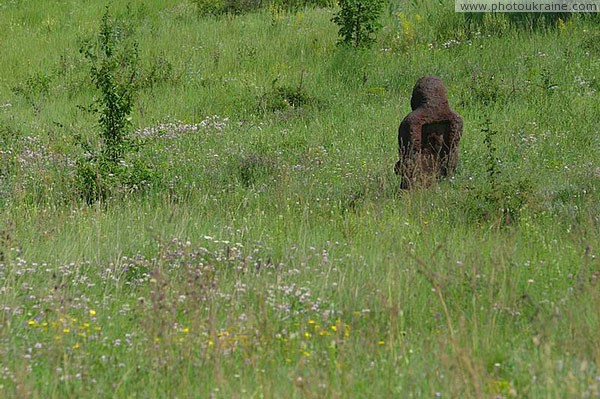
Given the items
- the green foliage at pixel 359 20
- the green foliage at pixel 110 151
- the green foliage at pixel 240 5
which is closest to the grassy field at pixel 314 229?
the green foliage at pixel 110 151

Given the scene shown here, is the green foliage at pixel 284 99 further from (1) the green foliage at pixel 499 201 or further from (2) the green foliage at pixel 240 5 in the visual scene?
(2) the green foliage at pixel 240 5

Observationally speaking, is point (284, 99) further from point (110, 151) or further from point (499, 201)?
point (499, 201)

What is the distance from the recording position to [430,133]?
9.73 metres

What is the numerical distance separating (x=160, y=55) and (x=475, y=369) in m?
13.4

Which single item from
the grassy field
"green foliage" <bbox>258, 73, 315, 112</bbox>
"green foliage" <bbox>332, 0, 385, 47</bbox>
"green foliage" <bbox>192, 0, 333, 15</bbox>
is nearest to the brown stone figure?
the grassy field

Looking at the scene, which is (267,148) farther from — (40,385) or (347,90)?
(40,385)

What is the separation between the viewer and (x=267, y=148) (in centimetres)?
1127

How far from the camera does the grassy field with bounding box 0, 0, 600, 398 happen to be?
15.6 ft

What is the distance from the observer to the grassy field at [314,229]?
15.6 ft

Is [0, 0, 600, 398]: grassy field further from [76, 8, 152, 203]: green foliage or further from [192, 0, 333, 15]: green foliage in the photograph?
[192, 0, 333, 15]: green foliage

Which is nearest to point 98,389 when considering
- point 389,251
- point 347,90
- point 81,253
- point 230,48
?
point 81,253

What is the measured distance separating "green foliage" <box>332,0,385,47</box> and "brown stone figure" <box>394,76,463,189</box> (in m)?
5.44

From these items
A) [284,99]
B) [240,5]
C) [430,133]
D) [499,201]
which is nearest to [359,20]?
[284,99]

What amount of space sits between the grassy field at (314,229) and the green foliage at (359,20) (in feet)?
1.57
